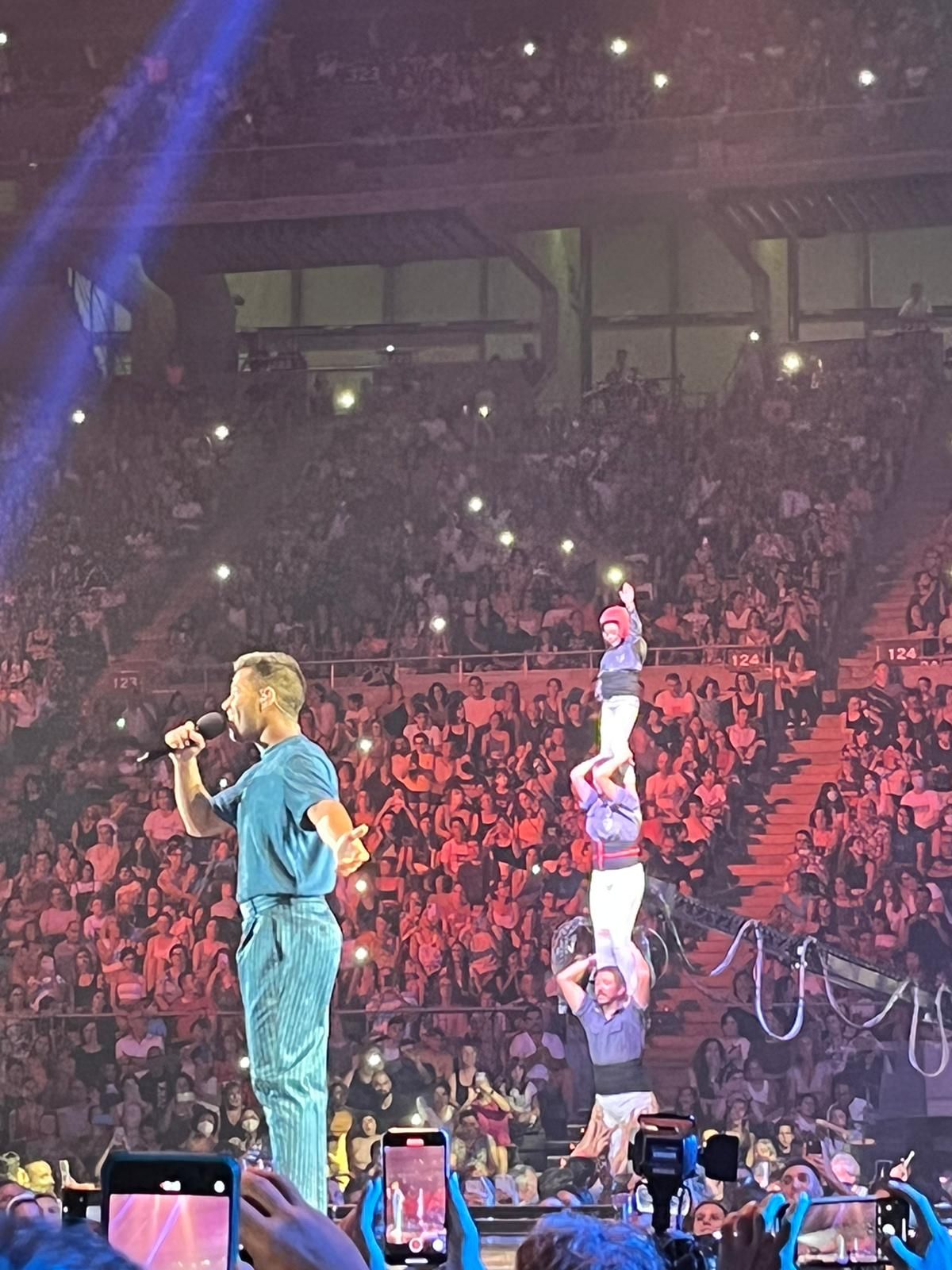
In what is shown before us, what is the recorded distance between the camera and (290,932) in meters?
7.94

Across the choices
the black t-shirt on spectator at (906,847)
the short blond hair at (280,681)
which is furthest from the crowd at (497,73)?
the black t-shirt on spectator at (906,847)

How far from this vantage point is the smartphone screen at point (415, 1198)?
2.56m

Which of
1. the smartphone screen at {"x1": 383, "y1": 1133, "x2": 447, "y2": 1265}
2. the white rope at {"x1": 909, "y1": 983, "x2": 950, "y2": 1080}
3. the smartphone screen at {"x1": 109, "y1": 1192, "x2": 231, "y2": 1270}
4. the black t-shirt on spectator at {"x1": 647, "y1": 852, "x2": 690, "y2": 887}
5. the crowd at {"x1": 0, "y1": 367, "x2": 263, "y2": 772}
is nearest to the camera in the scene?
the smartphone screen at {"x1": 109, "y1": 1192, "x2": 231, "y2": 1270}

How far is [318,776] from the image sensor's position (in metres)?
8.23

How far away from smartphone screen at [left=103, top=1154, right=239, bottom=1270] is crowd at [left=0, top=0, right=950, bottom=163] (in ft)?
36.3

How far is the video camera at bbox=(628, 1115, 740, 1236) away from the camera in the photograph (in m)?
2.21

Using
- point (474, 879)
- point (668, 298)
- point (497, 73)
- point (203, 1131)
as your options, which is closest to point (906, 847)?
point (474, 879)

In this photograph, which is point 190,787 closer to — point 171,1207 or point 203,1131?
point 203,1131

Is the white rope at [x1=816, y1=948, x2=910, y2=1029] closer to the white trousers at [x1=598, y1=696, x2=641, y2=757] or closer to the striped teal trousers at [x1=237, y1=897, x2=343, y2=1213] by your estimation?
the white trousers at [x1=598, y1=696, x2=641, y2=757]

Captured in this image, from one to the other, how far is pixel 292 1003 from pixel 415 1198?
542 cm

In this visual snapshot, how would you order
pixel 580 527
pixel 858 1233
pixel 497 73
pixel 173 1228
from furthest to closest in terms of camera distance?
pixel 497 73 < pixel 580 527 < pixel 858 1233 < pixel 173 1228

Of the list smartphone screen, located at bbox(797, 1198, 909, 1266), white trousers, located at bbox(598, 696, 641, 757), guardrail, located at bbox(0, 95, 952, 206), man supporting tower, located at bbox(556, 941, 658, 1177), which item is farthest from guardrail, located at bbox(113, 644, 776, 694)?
smartphone screen, located at bbox(797, 1198, 909, 1266)

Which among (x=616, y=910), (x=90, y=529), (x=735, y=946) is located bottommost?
(x=735, y=946)

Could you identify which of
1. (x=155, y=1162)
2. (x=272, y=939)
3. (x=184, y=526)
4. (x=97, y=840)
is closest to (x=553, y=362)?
(x=184, y=526)
